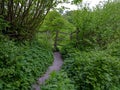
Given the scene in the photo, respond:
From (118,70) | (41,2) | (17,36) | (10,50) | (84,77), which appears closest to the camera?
(10,50)

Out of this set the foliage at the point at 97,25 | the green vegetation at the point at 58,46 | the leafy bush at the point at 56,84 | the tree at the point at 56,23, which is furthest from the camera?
the tree at the point at 56,23

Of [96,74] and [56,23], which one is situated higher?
[56,23]

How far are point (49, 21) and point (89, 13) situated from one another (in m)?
3.33

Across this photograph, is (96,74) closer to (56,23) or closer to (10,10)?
(10,10)

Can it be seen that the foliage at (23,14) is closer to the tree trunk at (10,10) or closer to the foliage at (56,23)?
the tree trunk at (10,10)

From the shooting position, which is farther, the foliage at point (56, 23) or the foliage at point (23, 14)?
the foliage at point (56, 23)

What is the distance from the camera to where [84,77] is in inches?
285

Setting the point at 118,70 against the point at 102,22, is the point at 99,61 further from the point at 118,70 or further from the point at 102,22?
the point at 102,22

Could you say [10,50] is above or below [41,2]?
below

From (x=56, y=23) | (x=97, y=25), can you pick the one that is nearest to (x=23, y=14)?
(x=56, y=23)

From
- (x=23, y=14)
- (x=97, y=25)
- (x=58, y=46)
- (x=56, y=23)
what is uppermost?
(x=23, y=14)

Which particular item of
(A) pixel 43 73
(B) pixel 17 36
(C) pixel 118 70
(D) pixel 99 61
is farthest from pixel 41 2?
(C) pixel 118 70

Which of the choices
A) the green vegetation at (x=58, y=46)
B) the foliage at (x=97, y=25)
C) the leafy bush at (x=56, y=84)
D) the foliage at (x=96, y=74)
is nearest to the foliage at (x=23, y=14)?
the green vegetation at (x=58, y=46)

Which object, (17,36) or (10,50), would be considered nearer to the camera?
(10,50)
